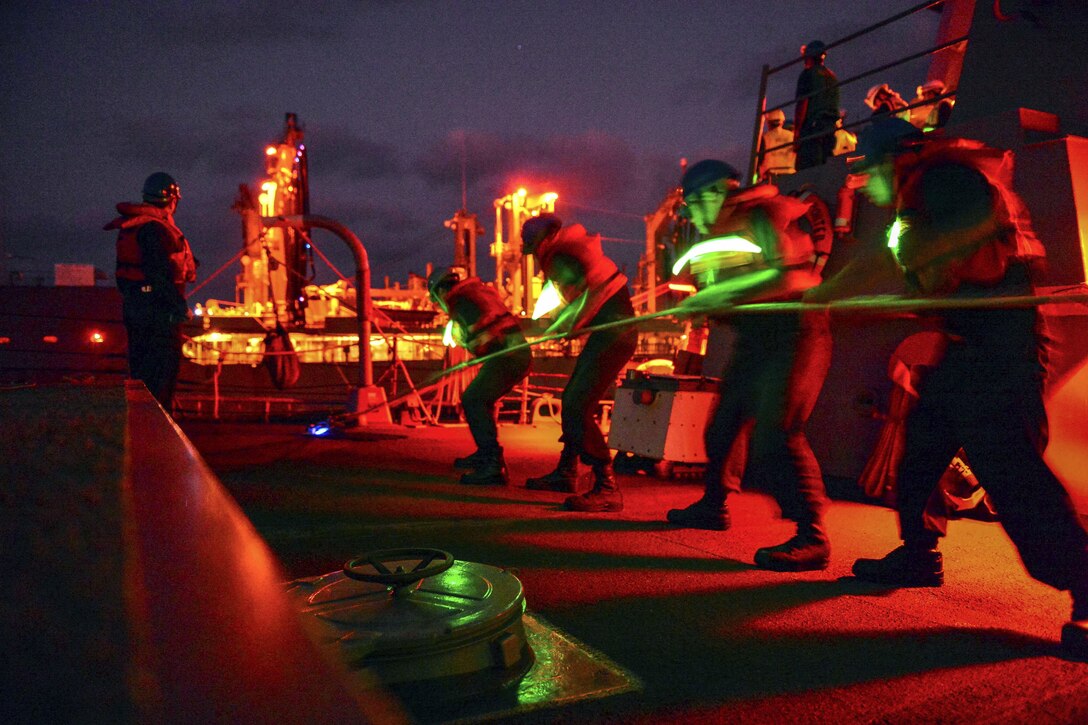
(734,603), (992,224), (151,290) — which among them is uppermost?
(151,290)

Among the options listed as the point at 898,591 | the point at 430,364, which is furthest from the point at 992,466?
the point at 430,364

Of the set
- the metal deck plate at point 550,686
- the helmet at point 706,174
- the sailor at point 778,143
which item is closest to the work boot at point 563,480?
the helmet at point 706,174

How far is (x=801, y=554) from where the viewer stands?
3262 millimetres

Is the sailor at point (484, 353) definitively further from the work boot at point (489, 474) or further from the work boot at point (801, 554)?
the work boot at point (801, 554)

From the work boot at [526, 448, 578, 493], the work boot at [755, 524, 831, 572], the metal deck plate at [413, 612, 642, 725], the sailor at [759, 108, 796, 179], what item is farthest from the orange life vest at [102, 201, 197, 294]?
the sailor at [759, 108, 796, 179]

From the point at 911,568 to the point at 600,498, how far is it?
206 cm

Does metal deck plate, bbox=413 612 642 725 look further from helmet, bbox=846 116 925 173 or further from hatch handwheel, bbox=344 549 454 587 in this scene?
helmet, bbox=846 116 925 173

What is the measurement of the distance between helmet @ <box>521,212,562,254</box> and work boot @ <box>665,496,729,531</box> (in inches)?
84.0

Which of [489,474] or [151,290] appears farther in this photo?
[489,474]

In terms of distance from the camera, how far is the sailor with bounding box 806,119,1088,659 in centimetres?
236

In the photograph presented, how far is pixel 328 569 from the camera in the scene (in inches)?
124

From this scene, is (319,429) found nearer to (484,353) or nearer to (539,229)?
(484,353)

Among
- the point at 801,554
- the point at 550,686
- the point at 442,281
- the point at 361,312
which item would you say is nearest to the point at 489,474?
the point at 442,281

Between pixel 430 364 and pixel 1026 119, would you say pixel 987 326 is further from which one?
pixel 430 364
